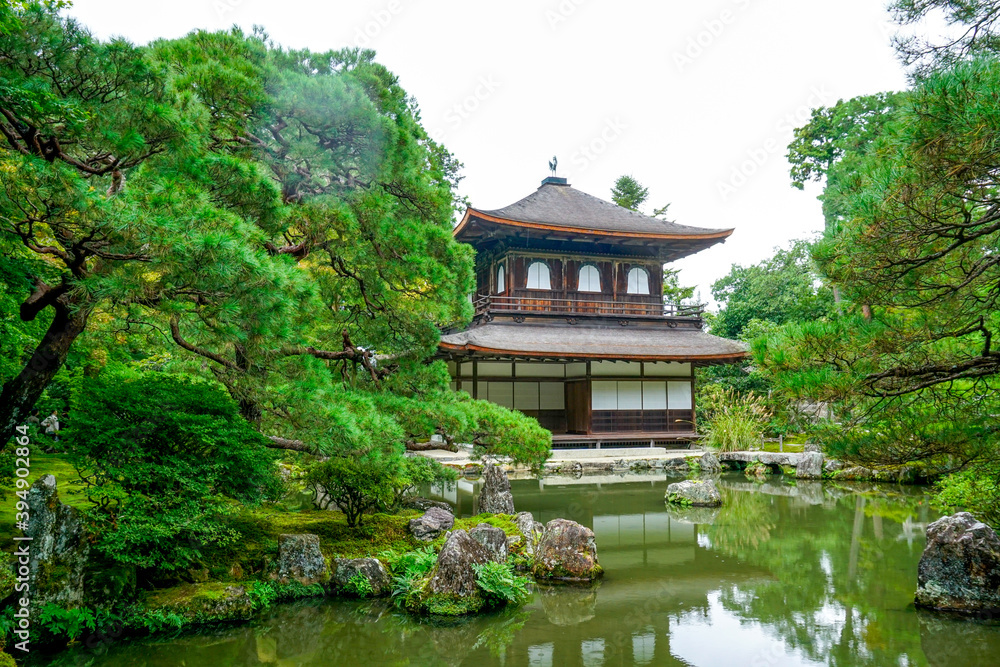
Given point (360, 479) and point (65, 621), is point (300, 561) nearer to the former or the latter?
point (360, 479)

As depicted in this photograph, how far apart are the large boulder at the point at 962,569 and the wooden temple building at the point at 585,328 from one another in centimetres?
1177

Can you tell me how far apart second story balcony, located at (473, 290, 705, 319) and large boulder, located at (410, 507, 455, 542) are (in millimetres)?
11229

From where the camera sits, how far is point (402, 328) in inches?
306

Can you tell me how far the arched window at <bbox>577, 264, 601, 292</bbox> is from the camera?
20578 mm

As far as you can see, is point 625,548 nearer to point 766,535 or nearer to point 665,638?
point 766,535

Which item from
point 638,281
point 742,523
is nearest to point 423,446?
point 742,523

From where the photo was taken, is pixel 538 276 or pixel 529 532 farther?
pixel 538 276

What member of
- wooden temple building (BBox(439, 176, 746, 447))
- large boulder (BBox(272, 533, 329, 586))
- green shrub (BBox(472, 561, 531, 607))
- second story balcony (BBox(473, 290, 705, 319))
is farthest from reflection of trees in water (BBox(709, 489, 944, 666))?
second story balcony (BBox(473, 290, 705, 319))

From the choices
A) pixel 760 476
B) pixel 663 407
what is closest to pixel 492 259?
pixel 663 407

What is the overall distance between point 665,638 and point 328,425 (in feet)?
10.7

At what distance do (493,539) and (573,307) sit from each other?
44.3ft

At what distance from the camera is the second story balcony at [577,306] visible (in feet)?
62.8

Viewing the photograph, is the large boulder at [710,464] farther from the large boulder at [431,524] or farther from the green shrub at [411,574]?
the green shrub at [411,574]

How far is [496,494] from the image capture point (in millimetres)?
9312
